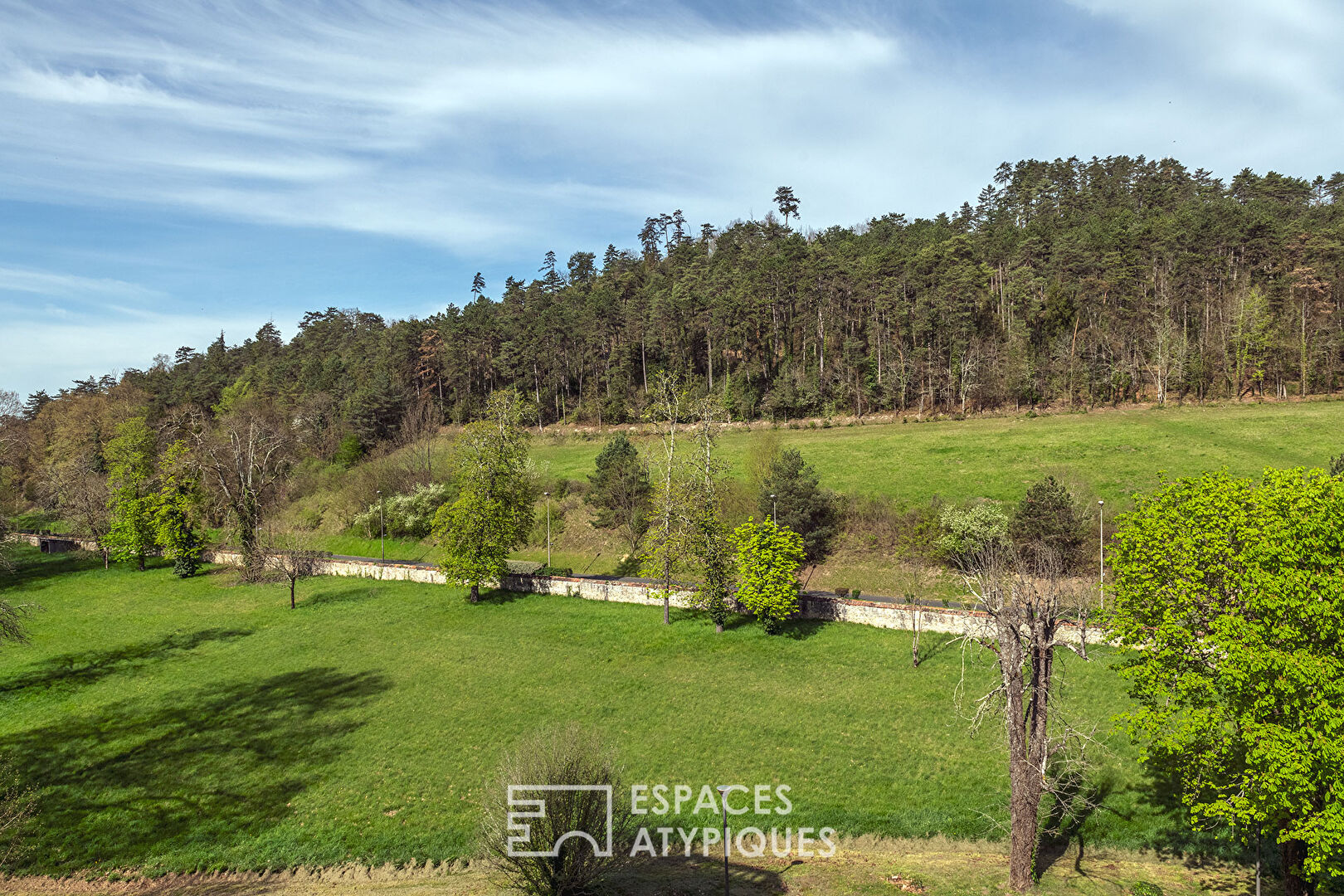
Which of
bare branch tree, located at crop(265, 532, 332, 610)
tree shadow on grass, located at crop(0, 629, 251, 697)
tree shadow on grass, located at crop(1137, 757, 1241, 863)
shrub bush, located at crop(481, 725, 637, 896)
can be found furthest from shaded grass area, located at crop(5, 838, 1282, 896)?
bare branch tree, located at crop(265, 532, 332, 610)

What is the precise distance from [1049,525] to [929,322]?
42.6 metres

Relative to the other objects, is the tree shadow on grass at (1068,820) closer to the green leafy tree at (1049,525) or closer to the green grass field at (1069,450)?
the green leafy tree at (1049,525)

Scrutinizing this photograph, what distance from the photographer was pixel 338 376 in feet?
352

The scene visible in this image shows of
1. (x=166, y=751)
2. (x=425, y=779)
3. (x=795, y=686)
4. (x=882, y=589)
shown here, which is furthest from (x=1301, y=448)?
(x=166, y=751)

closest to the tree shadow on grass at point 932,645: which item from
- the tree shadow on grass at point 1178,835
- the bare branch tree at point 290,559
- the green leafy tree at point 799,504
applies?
the tree shadow on grass at point 1178,835

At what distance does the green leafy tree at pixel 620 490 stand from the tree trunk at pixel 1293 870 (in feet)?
142

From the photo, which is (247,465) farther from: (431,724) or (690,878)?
(690,878)

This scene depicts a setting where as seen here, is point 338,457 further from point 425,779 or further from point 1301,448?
point 1301,448

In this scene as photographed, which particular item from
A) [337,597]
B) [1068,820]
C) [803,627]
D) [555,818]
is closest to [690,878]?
[555,818]

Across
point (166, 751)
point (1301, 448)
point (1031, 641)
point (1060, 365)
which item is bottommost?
point (166, 751)

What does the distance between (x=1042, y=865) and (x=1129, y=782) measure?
6182 millimetres

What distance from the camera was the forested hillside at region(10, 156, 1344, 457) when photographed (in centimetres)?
6956

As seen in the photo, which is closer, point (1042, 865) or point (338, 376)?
point (1042, 865)

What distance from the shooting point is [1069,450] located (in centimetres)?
5556
